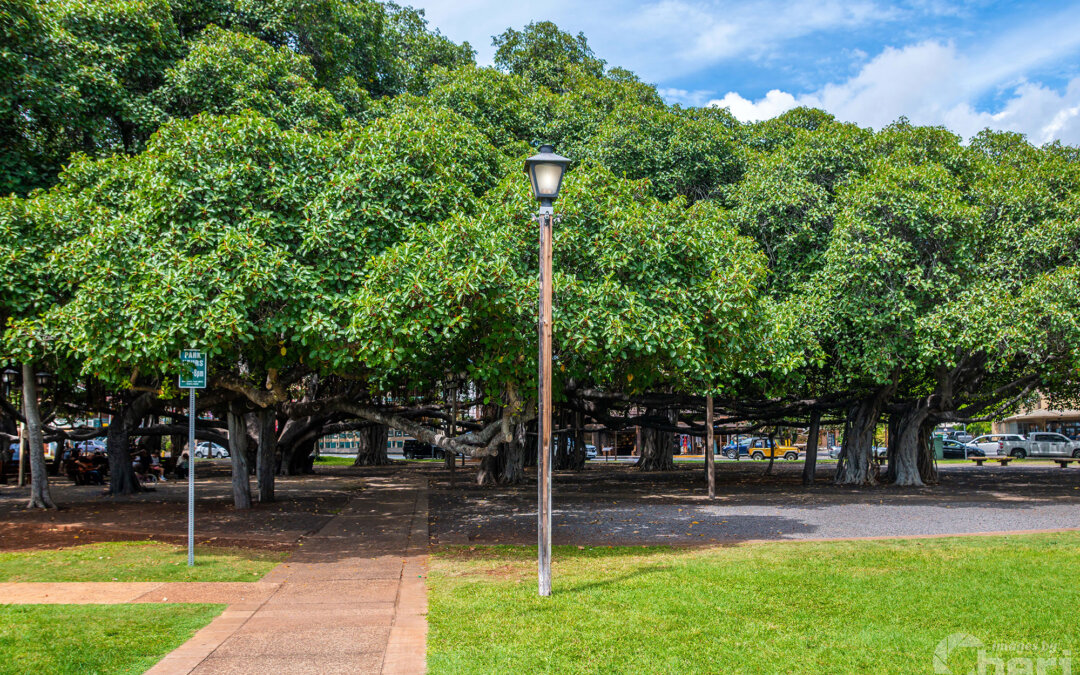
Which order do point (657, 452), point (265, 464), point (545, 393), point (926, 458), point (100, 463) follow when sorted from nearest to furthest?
point (545, 393)
point (265, 464)
point (926, 458)
point (100, 463)
point (657, 452)

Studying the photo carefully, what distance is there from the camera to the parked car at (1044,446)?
40062 mm

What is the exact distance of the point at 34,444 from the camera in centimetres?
1534

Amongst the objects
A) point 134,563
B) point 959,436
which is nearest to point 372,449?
point 134,563

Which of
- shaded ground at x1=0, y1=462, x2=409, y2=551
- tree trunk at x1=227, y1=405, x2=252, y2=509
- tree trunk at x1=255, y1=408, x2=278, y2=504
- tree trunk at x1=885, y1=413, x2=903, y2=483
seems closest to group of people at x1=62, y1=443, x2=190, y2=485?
shaded ground at x1=0, y1=462, x2=409, y2=551

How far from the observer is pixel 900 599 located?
23.2ft

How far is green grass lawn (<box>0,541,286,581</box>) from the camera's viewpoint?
880cm

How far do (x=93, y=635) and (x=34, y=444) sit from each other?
11265 millimetres

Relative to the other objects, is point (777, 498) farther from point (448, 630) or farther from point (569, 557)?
point (448, 630)

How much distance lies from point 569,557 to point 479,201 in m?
5.65

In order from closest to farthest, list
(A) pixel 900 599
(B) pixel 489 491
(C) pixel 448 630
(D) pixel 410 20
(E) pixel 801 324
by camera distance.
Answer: (C) pixel 448 630, (A) pixel 900 599, (E) pixel 801 324, (B) pixel 489 491, (D) pixel 410 20

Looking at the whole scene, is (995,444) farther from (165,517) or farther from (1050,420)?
(165,517)

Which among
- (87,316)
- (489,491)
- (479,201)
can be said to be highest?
(479,201)

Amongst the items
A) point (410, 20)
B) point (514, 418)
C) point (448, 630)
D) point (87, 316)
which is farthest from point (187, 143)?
point (410, 20)

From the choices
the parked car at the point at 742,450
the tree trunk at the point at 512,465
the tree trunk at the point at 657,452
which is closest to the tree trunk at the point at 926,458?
the tree trunk at the point at 657,452
